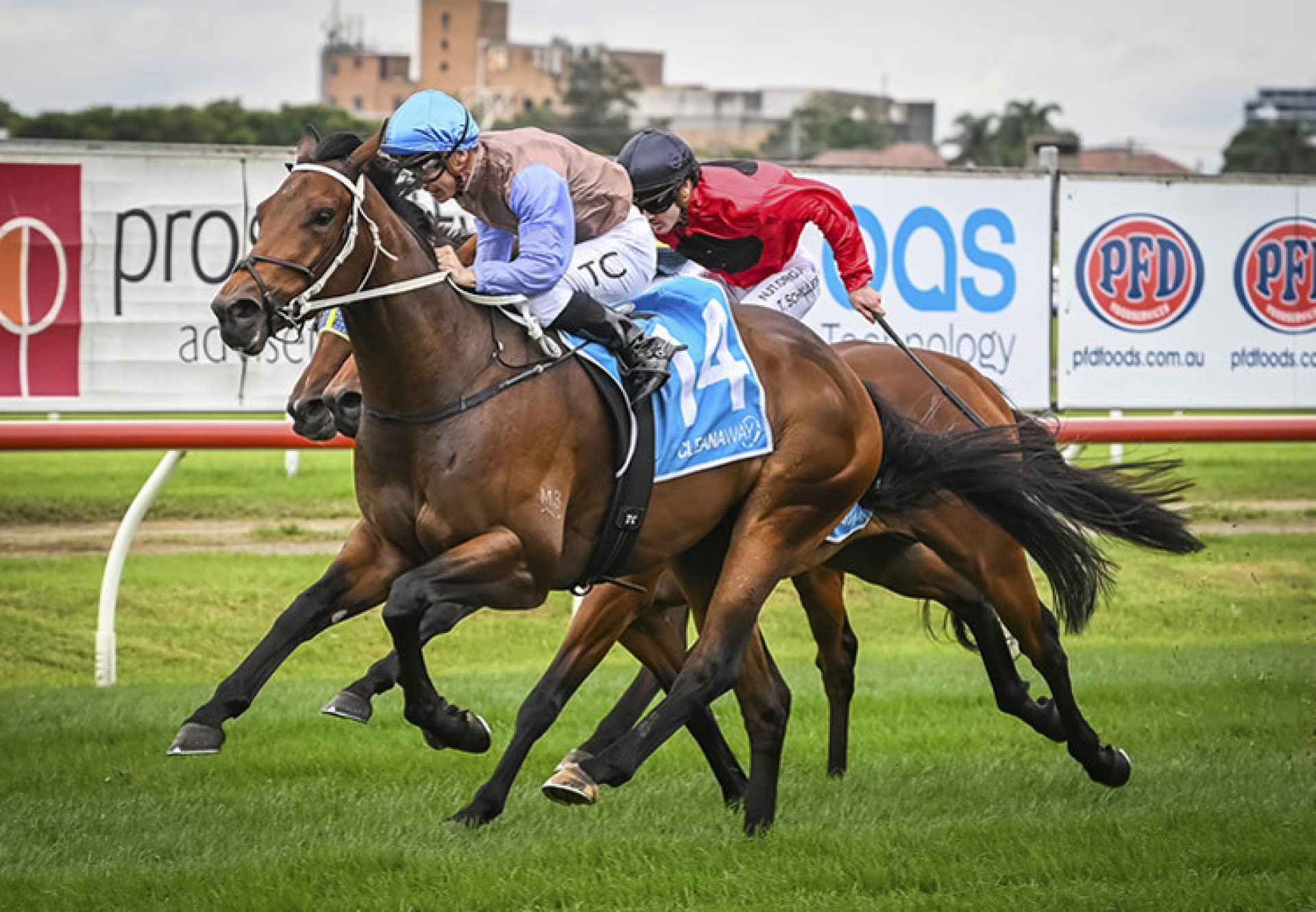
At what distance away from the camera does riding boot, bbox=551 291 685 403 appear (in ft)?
16.6

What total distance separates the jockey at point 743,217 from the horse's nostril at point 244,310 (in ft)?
5.38

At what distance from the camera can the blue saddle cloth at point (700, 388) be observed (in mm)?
5145

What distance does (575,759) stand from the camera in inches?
199

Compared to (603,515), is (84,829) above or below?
below

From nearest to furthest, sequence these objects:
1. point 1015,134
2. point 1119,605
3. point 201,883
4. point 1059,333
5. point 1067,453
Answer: point 201,883, point 1067,453, point 1059,333, point 1119,605, point 1015,134

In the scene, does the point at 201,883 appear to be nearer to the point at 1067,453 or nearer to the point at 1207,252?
the point at 1067,453

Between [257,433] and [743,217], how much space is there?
2.87 m

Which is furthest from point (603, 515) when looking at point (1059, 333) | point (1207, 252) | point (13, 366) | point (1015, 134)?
point (1015, 134)

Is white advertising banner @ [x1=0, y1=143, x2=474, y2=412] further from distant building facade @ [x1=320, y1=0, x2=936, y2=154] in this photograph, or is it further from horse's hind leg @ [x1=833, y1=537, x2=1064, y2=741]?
distant building facade @ [x1=320, y1=0, x2=936, y2=154]

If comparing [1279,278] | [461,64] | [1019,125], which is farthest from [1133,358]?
[461,64]

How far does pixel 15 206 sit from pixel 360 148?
185 inches

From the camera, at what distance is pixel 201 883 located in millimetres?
→ 4512

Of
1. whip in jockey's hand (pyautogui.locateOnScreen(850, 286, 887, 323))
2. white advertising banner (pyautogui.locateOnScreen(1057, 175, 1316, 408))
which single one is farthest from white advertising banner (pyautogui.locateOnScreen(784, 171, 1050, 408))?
whip in jockey's hand (pyautogui.locateOnScreen(850, 286, 887, 323))

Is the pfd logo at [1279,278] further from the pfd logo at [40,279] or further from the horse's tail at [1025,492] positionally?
the pfd logo at [40,279]
